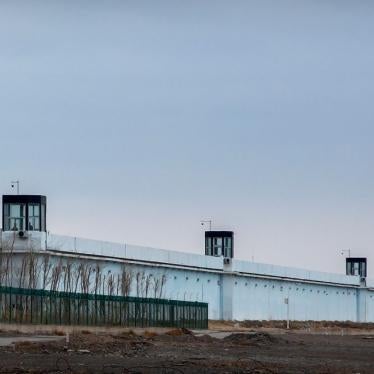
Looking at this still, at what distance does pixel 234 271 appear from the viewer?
101 m

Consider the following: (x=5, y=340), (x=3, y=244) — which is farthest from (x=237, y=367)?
(x=3, y=244)

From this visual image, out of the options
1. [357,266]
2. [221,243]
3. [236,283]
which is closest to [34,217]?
[236,283]

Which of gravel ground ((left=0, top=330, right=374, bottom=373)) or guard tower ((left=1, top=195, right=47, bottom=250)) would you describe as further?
guard tower ((left=1, top=195, right=47, bottom=250))

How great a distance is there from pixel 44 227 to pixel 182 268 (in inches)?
761

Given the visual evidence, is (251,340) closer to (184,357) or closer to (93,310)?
(184,357)

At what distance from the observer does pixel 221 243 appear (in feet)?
358

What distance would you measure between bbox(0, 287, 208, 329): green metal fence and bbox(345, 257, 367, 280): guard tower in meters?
63.2

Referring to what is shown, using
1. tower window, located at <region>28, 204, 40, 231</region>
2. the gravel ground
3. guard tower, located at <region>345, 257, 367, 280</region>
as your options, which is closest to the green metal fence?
tower window, located at <region>28, 204, 40, 231</region>

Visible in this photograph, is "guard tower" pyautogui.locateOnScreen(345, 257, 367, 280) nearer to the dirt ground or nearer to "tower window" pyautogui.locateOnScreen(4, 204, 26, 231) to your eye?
"tower window" pyautogui.locateOnScreen(4, 204, 26, 231)

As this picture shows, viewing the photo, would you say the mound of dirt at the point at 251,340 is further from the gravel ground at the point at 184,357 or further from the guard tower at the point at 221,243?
the guard tower at the point at 221,243

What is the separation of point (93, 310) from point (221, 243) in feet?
137

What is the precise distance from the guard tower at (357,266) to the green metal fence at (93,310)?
63.2 meters

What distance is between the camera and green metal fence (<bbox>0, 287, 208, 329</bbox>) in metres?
61.5

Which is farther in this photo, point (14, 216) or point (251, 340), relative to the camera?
point (14, 216)
